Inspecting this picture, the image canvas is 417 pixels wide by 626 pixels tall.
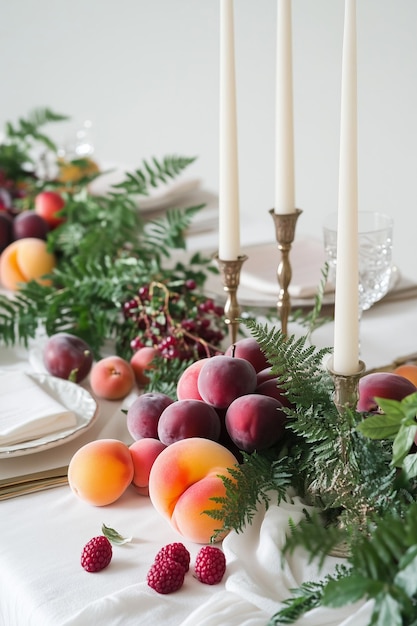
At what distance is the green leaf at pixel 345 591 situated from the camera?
562 mm

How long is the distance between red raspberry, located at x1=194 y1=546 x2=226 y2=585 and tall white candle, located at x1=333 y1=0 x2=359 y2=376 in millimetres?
206

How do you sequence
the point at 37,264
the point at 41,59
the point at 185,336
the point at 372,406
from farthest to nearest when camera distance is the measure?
1. the point at 41,59
2. the point at 37,264
3. the point at 185,336
4. the point at 372,406

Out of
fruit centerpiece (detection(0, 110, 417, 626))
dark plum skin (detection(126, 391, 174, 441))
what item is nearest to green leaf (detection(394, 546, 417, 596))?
fruit centerpiece (detection(0, 110, 417, 626))

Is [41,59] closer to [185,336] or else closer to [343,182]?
[185,336]

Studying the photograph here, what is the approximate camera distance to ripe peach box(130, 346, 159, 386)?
119 centimetres

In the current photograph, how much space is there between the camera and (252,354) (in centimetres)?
95

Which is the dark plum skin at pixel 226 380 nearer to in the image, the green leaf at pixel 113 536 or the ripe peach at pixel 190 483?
the ripe peach at pixel 190 483

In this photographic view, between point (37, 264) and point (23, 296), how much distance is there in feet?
0.41

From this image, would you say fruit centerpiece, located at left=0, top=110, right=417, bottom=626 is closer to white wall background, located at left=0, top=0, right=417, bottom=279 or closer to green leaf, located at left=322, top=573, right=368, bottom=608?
green leaf, located at left=322, top=573, right=368, bottom=608

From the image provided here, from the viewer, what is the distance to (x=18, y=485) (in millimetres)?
957

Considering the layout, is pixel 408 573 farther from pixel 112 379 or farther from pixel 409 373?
pixel 112 379

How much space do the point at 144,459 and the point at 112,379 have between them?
0.27 meters

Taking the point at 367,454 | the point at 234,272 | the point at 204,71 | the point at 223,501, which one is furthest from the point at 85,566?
the point at 204,71

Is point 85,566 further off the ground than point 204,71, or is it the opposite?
point 204,71
